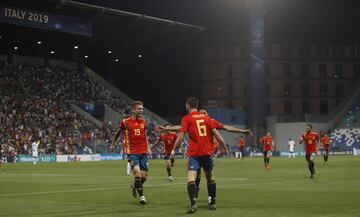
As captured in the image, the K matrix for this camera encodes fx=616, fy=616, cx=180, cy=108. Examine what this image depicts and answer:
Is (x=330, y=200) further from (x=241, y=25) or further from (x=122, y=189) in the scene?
(x=241, y=25)

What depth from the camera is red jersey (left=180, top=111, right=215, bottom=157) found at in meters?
13.8

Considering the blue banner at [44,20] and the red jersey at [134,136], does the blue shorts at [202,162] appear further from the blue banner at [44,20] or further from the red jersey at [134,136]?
the blue banner at [44,20]

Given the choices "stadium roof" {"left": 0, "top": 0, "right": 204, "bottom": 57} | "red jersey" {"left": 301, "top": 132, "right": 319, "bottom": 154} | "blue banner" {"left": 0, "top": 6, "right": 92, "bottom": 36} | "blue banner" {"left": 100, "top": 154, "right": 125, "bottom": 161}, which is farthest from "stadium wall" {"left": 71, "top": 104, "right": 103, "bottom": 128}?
"red jersey" {"left": 301, "top": 132, "right": 319, "bottom": 154}

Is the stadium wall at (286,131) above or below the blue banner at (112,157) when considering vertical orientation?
above

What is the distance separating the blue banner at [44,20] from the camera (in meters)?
56.1

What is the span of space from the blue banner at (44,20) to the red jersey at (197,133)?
45.5 m

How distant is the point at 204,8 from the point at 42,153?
117ft

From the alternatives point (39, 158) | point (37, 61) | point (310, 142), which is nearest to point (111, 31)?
point (37, 61)

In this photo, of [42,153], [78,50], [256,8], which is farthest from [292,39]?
[42,153]

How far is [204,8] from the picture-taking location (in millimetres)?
85375

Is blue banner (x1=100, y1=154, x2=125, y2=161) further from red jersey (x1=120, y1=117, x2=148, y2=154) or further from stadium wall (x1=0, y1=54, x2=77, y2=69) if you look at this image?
red jersey (x1=120, y1=117, x2=148, y2=154)

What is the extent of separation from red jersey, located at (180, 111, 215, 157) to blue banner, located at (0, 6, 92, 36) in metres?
45.5

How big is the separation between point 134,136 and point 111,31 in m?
54.8

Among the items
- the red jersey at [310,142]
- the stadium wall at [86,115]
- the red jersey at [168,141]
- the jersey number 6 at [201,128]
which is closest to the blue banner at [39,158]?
the stadium wall at [86,115]
